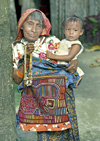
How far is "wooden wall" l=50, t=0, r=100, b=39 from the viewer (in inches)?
280

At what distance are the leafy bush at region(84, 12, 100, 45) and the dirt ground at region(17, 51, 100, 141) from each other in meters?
1.64

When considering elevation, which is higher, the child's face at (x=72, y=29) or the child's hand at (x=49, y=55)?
the child's face at (x=72, y=29)

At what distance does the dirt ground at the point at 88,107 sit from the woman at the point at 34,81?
691 millimetres

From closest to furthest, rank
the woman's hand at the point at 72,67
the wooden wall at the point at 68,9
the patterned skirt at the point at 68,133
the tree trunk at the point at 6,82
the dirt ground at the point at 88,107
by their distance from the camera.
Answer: the tree trunk at the point at 6,82
the woman's hand at the point at 72,67
the patterned skirt at the point at 68,133
the dirt ground at the point at 88,107
the wooden wall at the point at 68,9

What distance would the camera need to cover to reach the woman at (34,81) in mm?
2053

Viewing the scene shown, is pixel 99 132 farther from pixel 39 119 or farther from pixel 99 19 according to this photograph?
pixel 99 19

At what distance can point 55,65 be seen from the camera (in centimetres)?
209

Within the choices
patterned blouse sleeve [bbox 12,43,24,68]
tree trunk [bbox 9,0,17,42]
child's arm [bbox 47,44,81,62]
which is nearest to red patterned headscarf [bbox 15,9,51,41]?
patterned blouse sleeve [bbox 12,43,24,68]

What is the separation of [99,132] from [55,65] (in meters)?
1.36

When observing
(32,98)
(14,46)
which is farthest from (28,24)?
(32,98)

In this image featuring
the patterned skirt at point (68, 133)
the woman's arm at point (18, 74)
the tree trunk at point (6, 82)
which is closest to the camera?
the tree trunk at point (6, 82)

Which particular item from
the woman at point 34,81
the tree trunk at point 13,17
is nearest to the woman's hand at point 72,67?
the woman at point 34,81

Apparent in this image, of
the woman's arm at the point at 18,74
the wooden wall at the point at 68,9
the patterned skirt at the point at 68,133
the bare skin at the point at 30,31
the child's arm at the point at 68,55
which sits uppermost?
the wooden wall at the point at 68,9

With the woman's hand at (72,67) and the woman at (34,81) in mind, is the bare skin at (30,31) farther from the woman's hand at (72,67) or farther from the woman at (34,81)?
the woman's hand at (72,67)
